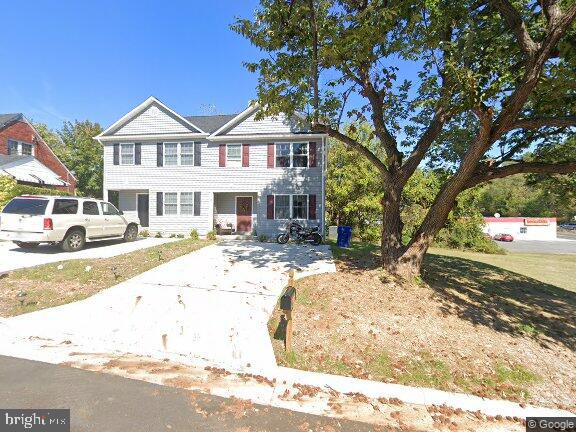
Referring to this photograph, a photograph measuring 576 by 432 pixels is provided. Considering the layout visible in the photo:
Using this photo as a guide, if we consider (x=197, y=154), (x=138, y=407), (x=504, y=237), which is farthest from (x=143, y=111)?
(x=504, y=237)

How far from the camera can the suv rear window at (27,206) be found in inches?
384

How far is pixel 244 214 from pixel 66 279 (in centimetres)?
1101

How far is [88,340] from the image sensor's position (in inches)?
190

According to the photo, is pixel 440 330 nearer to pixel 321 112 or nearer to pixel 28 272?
pixel 321 112

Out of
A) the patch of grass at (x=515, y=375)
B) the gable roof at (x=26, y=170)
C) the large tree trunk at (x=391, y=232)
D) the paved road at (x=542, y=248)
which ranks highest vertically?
the gable roof at (x=26, y=170)

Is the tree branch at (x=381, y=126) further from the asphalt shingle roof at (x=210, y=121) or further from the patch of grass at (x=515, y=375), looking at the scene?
the asphalt shingle roof at (x=210, y=121)

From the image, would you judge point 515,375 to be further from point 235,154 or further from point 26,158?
point 26,158

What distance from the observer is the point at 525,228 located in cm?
4541

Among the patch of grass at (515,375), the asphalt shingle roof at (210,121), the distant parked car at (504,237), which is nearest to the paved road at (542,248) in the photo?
the distant parked car at (504,237)

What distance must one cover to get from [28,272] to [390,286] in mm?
9667

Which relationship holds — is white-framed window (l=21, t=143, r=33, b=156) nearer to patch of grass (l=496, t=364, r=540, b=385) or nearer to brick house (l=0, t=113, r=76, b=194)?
brick house (l=0, t=113, r=76, b=194)

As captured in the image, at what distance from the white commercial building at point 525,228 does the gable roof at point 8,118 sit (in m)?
57.7

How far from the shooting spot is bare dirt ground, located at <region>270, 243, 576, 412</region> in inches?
162

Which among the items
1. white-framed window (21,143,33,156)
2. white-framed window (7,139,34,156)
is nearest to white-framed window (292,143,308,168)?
white-framed window (7,139,34,156)
